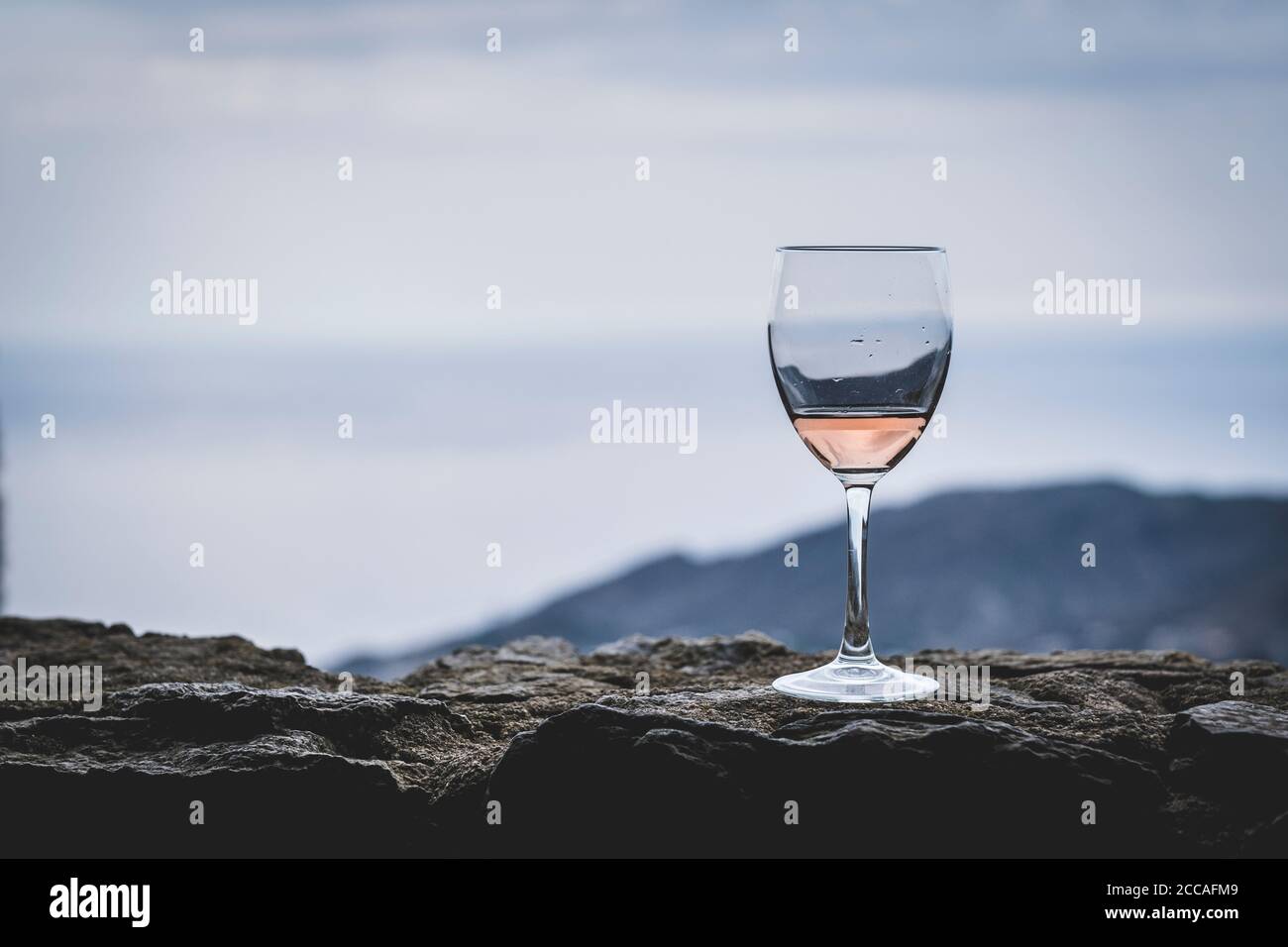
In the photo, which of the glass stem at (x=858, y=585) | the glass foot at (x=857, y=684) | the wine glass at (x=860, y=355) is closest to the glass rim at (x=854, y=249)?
the wine glass at (x=860, y=355)

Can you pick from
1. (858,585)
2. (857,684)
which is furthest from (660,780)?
(858,585)

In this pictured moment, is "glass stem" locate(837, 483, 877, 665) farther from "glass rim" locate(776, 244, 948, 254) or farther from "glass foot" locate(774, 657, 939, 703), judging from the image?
"glass rim" locate(776, 244, 948, 254)

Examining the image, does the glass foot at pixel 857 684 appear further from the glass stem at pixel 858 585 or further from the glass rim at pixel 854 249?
the glass rim at pixel 854 249

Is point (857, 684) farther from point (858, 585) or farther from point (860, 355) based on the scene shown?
point (860, 355)

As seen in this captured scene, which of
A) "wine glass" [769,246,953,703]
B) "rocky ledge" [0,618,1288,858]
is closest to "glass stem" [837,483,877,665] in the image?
"wine glass" [769,246,953,703]
